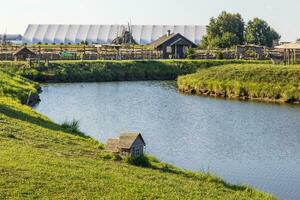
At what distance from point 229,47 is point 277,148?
70314mm

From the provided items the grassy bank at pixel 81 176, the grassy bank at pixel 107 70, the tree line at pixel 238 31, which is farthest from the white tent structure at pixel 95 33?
the grassy bank at pixel 81 176

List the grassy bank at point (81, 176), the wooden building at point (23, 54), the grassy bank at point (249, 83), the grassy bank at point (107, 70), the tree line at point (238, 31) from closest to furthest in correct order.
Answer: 1. the grassy bank at point (81, 176)
2. the grassy bank at point (249, 83)
3. the grassy bank at point (107, 70)
4. the wooden building at point (23, 54)
5. the tree line at point (238, 31)

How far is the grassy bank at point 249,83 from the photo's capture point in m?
54.5

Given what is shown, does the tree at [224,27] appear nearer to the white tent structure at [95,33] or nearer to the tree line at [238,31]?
the tree line at [238,31]

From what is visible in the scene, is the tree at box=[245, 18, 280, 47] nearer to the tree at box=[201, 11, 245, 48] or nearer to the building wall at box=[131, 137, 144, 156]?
the tree at box=[201, 11, 245, 48]

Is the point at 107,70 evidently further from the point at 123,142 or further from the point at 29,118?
the point at 123,142

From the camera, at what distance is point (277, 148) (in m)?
29.4

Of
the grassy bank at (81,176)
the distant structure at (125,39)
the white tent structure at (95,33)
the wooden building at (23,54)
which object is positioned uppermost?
the white tent structure at (95,33)

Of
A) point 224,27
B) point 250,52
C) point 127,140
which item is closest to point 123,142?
point 127,140

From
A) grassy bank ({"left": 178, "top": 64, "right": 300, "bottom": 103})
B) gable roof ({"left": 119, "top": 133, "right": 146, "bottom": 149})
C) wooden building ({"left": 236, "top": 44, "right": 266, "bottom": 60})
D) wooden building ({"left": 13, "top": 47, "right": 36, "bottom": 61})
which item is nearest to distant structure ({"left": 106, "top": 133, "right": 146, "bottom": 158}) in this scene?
gable roof ({"left": 119, "top": 133, "right": 146, "bottom": 149})

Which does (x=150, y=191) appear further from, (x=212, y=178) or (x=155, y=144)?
(x=155, y=144)

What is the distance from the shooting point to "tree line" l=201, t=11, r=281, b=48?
A: 104 m

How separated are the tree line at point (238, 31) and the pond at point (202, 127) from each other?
44961 mm

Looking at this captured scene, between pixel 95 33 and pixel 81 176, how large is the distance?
379ft
